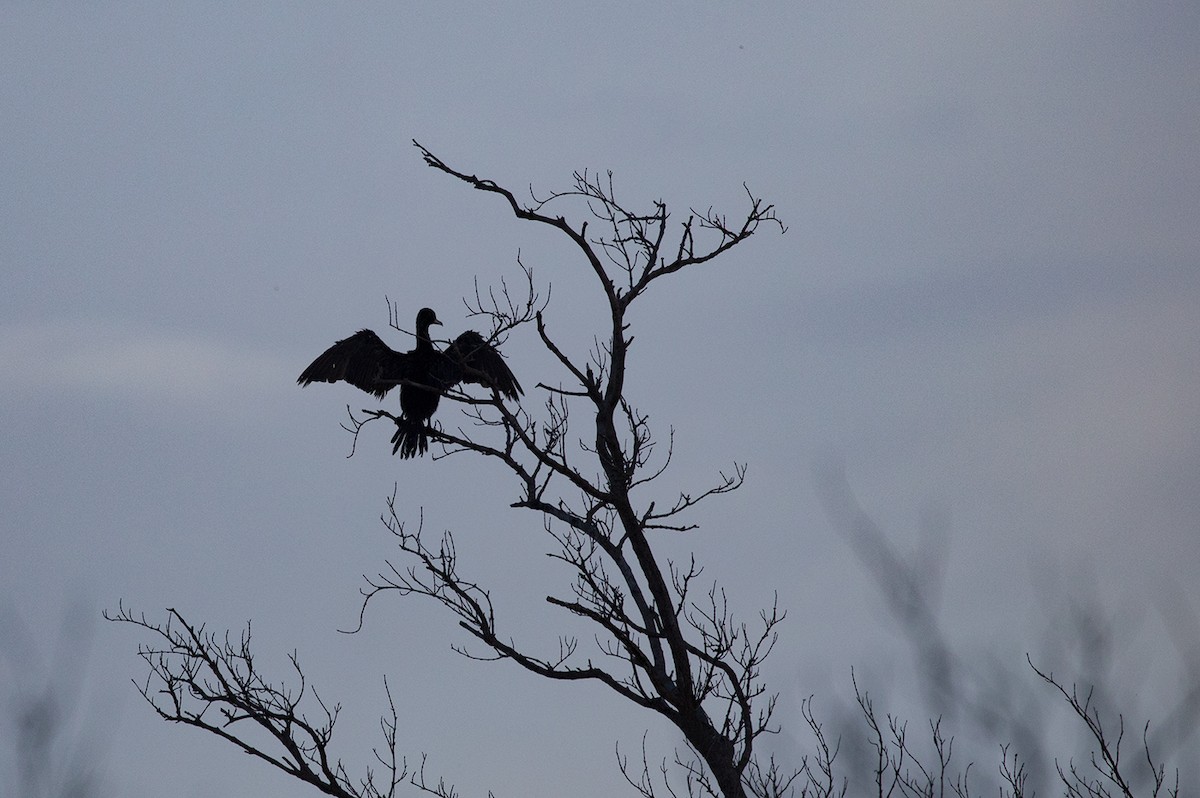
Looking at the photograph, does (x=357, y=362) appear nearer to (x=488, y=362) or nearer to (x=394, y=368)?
(x=394, y=368)

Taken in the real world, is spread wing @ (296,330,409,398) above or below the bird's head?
below

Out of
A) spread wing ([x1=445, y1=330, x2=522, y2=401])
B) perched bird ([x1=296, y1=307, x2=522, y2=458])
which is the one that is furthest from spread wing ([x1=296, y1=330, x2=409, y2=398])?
spread wing ([x1=445, y1=330, x2=522, y2=401])

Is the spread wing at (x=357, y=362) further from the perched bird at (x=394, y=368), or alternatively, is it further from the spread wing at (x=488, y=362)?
the spread wing at (x=488, y=362)

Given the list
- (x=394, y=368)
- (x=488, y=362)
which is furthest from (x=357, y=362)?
(x=488, y=362)

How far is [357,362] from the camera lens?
1049cm

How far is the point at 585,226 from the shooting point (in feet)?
20.6

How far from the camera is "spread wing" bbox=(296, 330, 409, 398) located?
10.4 metres

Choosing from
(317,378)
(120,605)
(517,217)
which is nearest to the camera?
(517,217)

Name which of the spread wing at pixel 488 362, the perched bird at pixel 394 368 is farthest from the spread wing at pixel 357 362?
the spread wing at pixel 488 362

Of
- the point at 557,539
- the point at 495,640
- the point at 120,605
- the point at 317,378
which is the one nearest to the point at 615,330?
the point at 557,539

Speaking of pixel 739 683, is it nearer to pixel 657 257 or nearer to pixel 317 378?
pixel 657 257

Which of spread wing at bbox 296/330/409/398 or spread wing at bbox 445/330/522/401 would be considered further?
spread wing at bbox 296/330/409/398

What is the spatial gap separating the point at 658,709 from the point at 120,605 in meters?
2.80

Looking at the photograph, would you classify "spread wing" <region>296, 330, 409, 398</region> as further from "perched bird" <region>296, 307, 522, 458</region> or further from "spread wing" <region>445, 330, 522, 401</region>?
"spread wing" <region>445, 330, 522, 401</region>
